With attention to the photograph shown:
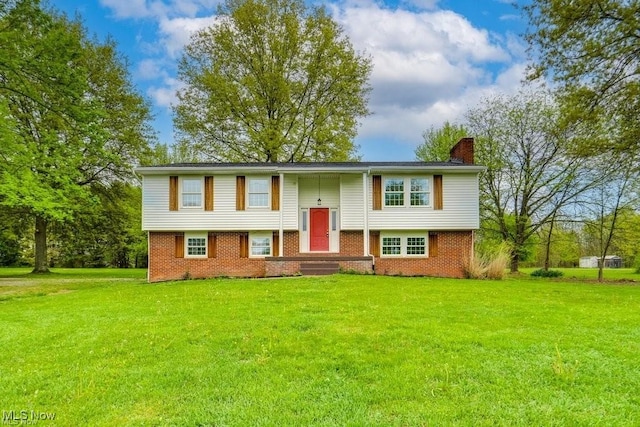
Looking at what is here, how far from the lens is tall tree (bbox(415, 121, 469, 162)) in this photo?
31.9 meters

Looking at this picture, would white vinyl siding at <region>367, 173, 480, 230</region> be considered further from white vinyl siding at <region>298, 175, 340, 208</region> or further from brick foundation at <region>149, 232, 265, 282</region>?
brick foundation at <region>149, 232, 265, 282</region>

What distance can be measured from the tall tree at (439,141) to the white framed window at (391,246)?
14213mm

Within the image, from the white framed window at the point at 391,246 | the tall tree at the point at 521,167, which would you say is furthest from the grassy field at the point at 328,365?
the tall tree at the point at 521,167

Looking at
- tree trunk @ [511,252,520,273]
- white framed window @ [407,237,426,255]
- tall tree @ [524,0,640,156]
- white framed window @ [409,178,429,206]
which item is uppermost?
tall tree @ [524,0,640,156]

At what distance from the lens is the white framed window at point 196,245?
19.5 metres

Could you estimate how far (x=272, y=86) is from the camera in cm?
2889

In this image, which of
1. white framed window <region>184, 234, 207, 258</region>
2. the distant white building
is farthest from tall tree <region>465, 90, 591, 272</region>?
the distant white building

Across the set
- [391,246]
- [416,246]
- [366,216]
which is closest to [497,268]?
[416,246]

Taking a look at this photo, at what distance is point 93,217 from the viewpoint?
84.3ft

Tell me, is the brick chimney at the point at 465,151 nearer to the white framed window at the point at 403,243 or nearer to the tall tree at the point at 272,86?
the white framed window at the point at 403,243

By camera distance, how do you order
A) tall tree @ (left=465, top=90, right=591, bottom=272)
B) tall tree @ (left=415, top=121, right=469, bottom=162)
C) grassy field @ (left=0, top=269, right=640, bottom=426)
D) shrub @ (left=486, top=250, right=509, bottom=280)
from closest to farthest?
grassy field @ (left=0, top=269, right=640, bottom=426), shrub @ (left=486, top=250, right=509, bottom=280), tall tree @ (left=465, top=90, right=591, bottom=272), tall tree @ (left=415, top=121, right=469, bottom=162)

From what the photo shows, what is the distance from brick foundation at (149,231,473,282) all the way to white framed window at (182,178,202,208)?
161 cm

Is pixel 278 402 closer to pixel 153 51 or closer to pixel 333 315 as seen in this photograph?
pixel 333 315

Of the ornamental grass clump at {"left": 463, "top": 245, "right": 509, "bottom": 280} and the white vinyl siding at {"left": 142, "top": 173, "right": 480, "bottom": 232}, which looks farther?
the white vinyl siding at {"left": 142, "top": 173, "right": 480, "bottom": 232}
